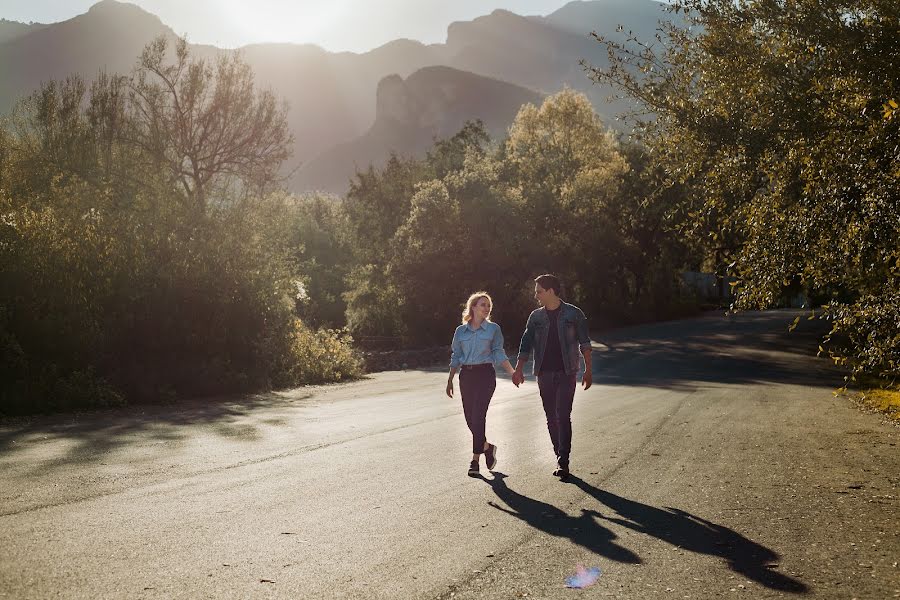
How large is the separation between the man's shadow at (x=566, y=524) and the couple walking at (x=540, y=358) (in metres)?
1.27

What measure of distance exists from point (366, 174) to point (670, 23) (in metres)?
48.3

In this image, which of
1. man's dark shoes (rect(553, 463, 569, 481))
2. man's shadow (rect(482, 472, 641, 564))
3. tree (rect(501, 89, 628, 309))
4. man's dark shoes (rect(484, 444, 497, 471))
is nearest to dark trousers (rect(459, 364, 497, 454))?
man's dark shoes (rect(484, 444, 497, 471))

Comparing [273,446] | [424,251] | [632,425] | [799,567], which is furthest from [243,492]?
[424,251]

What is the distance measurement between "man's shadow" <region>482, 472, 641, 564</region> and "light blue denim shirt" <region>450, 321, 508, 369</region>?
1.79 m

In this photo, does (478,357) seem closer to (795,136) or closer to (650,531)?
(650,531)

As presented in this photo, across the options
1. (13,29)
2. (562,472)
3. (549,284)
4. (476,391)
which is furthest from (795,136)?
(13,29)

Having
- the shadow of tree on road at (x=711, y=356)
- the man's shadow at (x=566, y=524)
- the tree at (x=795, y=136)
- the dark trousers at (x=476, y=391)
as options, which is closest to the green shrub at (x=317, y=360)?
the shadow of tree on road at (x=711, y=356)

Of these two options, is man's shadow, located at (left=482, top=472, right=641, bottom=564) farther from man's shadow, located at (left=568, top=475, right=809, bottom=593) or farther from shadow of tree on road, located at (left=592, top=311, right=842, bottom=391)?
shadow of tree on road, located at (left=592, top=311, right=842, bottom=391)

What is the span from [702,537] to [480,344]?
12.6ft

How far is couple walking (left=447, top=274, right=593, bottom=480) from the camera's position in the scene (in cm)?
1004

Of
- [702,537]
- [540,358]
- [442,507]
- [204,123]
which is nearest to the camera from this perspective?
[702,537]

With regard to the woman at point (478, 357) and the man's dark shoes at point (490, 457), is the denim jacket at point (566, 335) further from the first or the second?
the man's dark shoes at point (490, 457)

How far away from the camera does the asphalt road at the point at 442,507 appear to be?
579 centimetres

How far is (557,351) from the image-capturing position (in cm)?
1012
